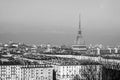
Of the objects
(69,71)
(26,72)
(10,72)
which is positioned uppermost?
(26,72)

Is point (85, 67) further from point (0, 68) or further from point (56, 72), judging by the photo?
point (0, 68)

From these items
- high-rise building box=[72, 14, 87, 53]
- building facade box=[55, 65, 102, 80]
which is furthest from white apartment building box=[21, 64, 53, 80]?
high-rise building box=[72, 14, 87, 53]

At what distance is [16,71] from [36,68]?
97.7 inches

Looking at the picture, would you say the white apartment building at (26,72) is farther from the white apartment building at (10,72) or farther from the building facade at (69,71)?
the building facade at (69,71)

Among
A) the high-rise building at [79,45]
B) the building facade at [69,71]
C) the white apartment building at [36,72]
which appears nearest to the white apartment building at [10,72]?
the white apartment building at [36,72]

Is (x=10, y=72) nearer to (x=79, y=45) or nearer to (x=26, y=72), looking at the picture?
(x=26, y=72)

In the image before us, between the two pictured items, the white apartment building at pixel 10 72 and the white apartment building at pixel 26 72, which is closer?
the white apartment building at pixel 26 72

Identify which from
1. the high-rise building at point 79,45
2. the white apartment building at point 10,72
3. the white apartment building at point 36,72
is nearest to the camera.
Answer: the white apartment building at point 36,72

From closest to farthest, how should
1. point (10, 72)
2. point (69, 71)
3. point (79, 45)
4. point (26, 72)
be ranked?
point (26, 72) → point (10, 72) → point (69, 71) → point (79, 45)

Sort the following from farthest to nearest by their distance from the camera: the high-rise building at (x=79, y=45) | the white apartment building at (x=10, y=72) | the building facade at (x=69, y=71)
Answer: the high-rise building at (x=79, y=45)
the building facade at (x=69, y=71)
the white apartment building at (x=10, y=72)

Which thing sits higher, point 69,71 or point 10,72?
point 10,72

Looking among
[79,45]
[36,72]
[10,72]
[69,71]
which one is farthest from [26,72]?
[79,45]

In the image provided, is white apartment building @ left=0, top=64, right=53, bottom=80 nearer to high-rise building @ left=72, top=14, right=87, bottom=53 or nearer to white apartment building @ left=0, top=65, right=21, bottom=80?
white apartment building @ left=0, top=65, right=21, bottom=80

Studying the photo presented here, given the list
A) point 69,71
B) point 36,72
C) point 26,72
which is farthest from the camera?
point 69,71
